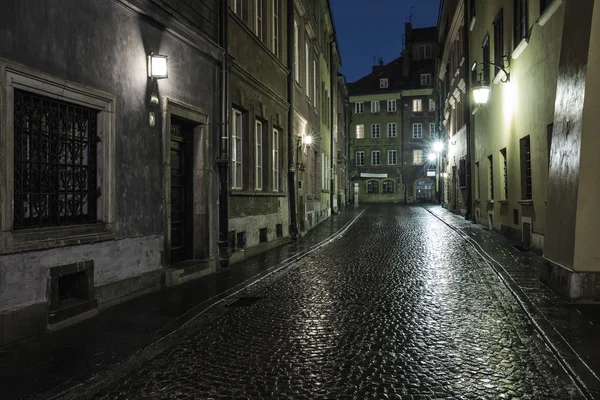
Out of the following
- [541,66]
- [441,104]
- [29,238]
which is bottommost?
[29,238]

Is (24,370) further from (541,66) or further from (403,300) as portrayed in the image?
(541,66)

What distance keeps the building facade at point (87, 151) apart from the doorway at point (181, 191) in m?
0.05

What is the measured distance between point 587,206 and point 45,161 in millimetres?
7067

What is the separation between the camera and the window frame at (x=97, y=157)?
507 centimetres

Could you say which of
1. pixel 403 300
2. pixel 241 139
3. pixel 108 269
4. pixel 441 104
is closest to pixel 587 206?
pixel 403 300

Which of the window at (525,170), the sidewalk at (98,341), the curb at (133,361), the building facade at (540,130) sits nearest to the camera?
the curb at (133,361)

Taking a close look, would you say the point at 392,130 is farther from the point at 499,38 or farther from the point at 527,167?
the point at 527,167

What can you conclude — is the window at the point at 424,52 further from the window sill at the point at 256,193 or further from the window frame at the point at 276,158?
the window sill at the point at 256,193

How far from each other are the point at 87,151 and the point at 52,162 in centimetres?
75

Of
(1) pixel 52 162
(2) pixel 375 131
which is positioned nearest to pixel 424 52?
(2) pixel 375 131

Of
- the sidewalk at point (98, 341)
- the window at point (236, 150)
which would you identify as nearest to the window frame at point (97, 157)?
the sidewalk at point (98, 341)

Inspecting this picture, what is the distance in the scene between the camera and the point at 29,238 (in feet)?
17.6

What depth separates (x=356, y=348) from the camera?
500cm

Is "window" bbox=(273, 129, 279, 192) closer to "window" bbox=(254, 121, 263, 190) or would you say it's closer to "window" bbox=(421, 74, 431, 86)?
"window" bbox=(254, 121, 263, 190)
